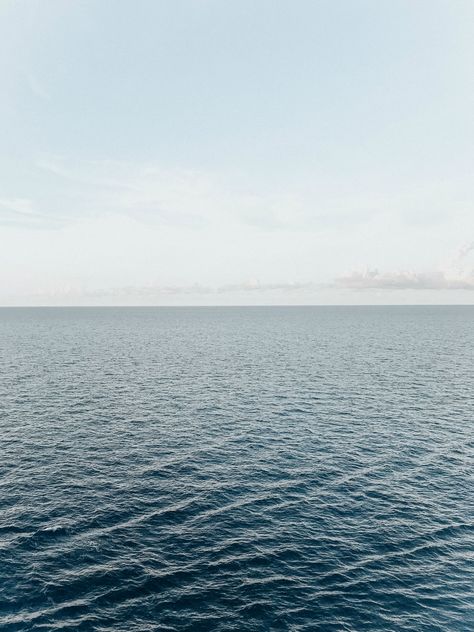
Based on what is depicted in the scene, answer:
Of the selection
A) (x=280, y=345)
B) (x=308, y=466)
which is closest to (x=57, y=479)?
(x=308, y=466)

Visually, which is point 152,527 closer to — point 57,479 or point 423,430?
point 57,479

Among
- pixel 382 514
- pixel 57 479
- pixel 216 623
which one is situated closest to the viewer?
pixel 216 623

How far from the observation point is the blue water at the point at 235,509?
31047mm

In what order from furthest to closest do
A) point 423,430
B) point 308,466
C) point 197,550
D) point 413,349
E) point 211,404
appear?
point 413,349 < point 211,404 < point 423,430 < point 308,466 < point 197,550

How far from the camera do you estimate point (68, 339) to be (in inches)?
7825

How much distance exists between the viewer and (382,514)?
43.1 meters

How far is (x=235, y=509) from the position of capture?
144 feet

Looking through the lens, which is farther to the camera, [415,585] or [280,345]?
[280,345]

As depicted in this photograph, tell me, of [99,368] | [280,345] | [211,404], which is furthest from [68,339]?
[211,404]

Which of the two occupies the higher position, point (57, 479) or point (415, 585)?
point (57, 479)

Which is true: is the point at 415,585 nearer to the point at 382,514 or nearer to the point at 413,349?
the point at 382,514

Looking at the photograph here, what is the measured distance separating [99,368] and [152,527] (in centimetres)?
8428

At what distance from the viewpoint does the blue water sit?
102 feet

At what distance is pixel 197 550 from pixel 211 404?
4465 cm
